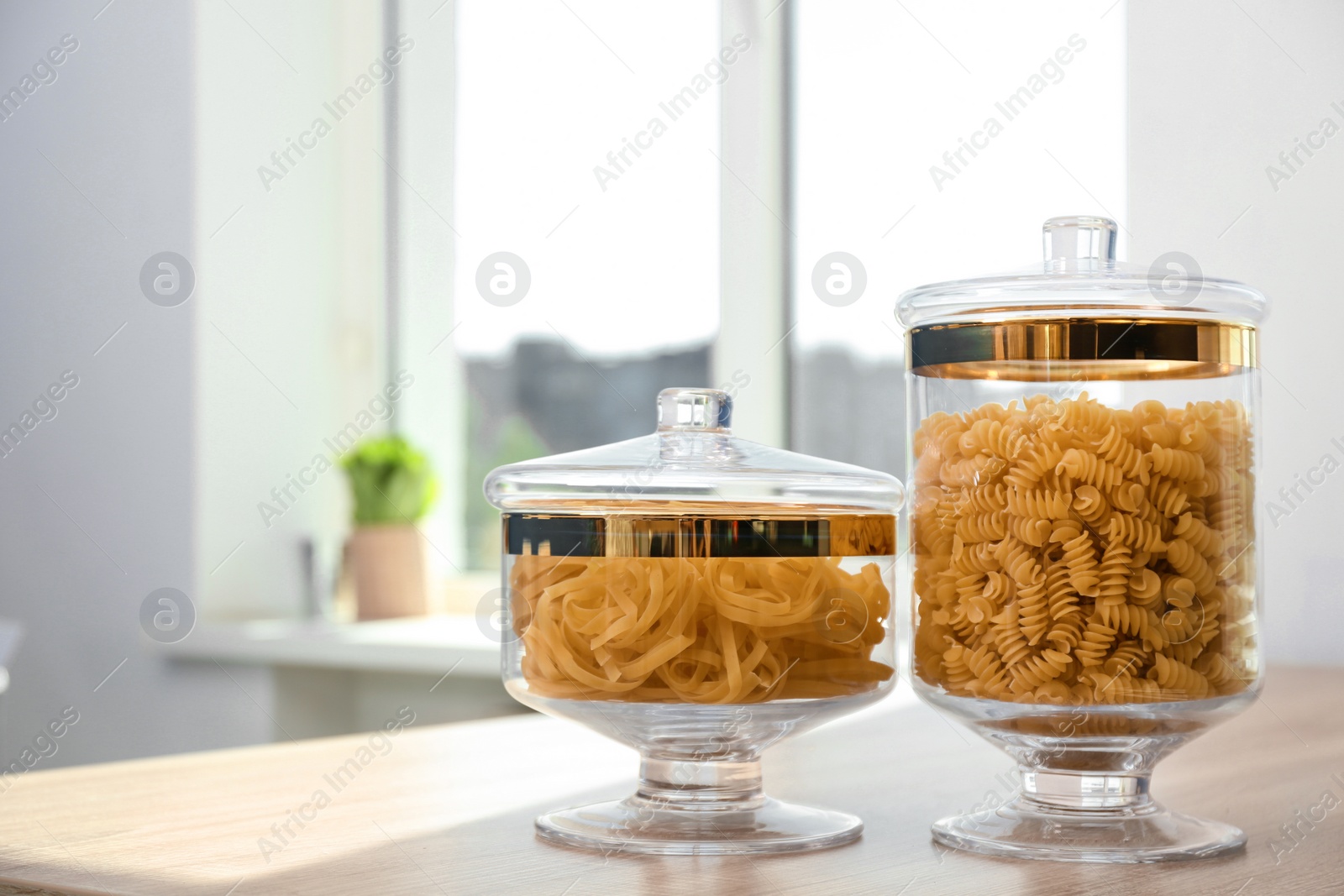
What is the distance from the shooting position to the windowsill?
2004mm

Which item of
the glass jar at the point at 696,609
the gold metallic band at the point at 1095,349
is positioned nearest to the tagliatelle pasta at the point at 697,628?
the glass jar at the point at 696,609

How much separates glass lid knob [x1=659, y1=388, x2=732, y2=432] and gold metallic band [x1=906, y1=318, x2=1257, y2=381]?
3.8 inches

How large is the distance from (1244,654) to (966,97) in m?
1.52

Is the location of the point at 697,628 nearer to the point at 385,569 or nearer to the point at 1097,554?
the point at 1097,554

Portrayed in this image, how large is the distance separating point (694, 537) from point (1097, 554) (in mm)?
151

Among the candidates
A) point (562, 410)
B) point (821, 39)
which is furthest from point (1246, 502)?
point (562, 410)

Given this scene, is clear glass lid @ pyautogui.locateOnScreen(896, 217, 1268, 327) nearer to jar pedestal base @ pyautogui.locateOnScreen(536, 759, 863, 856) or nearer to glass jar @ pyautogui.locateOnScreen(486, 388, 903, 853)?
glass jar @ pyautogui.locateOnScreen(486, 388, 903, 853)

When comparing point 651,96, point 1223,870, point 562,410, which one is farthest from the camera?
point 562,410

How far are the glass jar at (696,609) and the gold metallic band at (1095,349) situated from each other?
0.06 metres

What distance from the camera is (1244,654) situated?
20.5 inches

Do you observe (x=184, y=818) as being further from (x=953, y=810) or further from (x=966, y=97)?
(x=966, y=97)

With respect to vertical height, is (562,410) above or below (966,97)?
below

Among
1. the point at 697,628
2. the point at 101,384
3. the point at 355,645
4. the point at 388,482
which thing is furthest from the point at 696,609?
the point at 101,384

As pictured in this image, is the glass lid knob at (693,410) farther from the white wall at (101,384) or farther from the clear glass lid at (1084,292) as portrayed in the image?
the white wall at (101,384)
